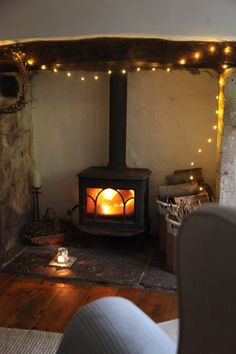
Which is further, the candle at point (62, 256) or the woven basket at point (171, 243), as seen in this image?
the candle at point (62, 256)

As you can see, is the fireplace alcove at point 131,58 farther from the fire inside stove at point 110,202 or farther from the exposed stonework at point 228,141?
the exposed stonework at point 228,141

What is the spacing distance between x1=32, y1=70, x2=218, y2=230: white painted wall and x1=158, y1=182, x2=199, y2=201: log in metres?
0.30

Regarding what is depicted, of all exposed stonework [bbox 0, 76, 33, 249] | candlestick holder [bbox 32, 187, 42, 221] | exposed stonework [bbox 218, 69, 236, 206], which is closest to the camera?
exposed stonework [bbox 218, 69, 236, 206]

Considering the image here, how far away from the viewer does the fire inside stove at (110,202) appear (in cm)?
313

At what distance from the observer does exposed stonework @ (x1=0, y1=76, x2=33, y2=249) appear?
10.00ft

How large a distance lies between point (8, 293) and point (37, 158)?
143 centimetres

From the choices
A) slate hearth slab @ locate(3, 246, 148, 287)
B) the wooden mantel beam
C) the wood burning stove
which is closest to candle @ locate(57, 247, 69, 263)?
slate hearth slab @ locate(3, 246, 148, 287)

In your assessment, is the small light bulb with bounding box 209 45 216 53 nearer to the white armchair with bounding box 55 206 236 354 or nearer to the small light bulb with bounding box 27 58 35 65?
the small light bulb with bounding box 27 58 35 65

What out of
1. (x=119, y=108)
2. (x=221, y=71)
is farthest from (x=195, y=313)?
(x=119, y=108)

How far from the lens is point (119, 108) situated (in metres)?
3.19

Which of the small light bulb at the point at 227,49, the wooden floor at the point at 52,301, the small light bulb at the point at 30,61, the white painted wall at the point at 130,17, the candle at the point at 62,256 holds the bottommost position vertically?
the wooden floor at the point at 52,301

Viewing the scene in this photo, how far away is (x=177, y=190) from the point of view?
3111 millimetres

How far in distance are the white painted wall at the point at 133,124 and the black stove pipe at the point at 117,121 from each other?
0.63 feet

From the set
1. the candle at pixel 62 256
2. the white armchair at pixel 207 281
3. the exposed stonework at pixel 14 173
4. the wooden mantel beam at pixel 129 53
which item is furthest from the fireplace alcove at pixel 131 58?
the white armchair at pixel 207 281
